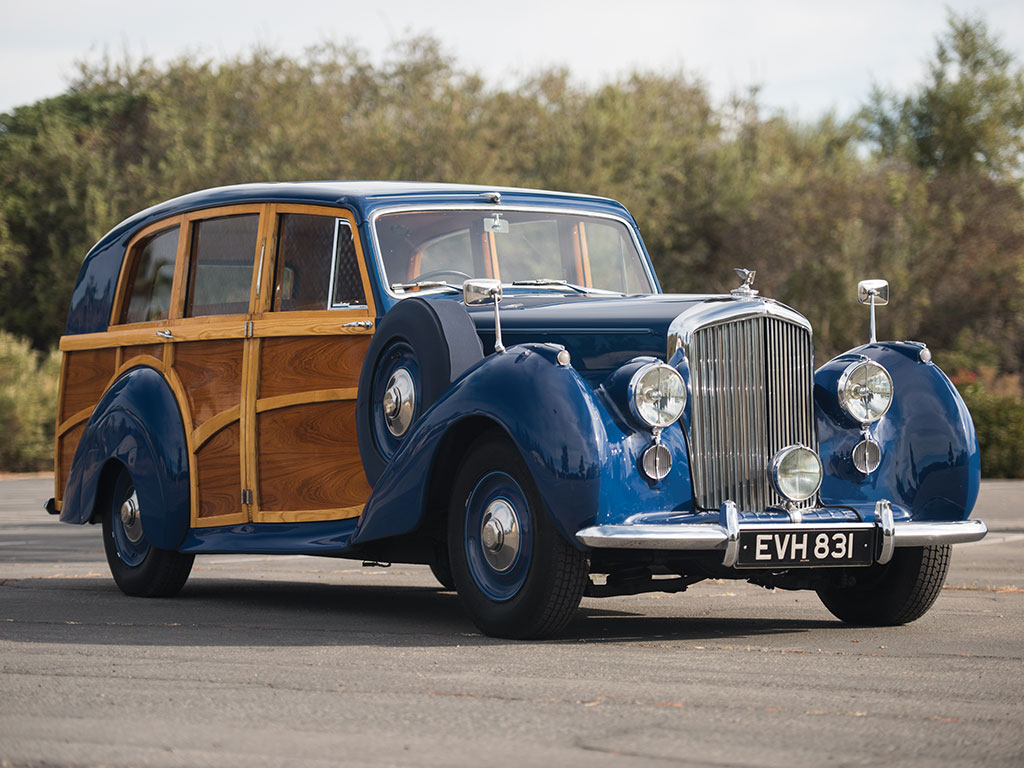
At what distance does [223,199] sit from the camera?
853 cm

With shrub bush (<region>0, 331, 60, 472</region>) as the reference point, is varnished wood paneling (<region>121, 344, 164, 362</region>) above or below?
above

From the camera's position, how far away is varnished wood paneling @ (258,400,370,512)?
7492mm

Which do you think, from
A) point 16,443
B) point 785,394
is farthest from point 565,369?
point 16,443

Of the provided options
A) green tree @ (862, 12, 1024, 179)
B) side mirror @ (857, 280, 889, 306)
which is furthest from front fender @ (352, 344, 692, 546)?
green tree @ (862, 12, 1024, 179)

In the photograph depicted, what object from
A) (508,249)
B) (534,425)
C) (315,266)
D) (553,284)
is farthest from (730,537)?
(315,266)

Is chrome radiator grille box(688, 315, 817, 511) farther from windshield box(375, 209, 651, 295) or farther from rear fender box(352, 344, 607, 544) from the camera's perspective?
windshield box(375, 209, 651, 295)

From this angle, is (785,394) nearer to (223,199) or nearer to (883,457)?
(883,457)

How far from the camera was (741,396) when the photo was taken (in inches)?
254

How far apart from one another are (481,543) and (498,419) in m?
0.62

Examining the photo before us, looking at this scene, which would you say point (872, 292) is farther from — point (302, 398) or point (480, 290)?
point (302, 398)

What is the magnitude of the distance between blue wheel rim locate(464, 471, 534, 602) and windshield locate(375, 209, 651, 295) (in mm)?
1537

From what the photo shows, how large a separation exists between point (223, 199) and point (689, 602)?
349 centimetres

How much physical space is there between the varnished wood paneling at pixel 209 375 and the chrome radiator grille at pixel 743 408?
287 cm

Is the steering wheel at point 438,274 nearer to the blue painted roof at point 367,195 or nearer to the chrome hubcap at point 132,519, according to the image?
the blue painted roof at point 367,195
